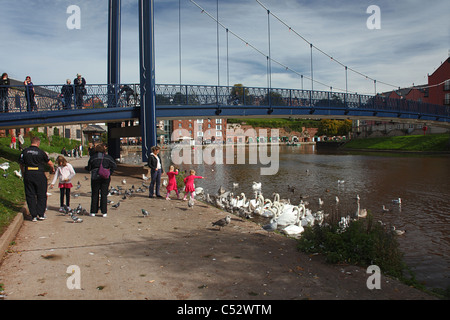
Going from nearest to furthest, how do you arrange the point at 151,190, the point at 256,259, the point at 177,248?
the point at 256,259 < the point at 177,248 < the point at 151,190

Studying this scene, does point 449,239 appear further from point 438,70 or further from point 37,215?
point 438,70

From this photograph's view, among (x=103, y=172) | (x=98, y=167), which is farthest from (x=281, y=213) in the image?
(x=98, y=167)

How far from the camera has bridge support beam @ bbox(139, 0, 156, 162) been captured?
17812 mm

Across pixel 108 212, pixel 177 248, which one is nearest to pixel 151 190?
pixel 108 212

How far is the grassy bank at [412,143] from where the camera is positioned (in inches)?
1953

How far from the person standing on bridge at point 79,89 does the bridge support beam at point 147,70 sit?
3.17 m

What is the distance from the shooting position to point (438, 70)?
222 feet

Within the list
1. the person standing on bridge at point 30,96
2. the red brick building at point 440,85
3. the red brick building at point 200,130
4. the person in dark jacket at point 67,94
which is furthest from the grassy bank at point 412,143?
the red brick building at point 200,130

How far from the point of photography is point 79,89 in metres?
18.0

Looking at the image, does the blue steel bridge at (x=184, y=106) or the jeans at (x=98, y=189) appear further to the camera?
the blue steel bridge at (x=184, y=106)

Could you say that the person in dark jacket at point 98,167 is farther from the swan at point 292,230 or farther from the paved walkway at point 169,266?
the swan at point 292,230

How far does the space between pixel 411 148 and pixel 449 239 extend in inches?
1937

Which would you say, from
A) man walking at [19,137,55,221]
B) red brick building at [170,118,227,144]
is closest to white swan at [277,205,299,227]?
man walking at [19,137,55,221]
